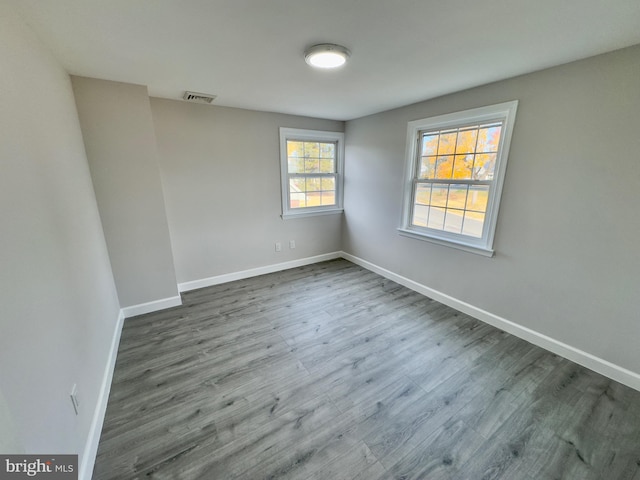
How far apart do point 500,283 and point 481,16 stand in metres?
2.17

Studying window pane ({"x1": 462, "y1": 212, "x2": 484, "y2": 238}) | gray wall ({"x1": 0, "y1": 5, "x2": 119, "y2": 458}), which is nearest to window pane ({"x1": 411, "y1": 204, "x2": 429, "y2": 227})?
window pane ({"x1": 462, "y1": 212, "x2": 484, "y2": 238})

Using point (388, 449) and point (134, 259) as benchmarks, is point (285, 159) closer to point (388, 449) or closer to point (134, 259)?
point (134, 259)

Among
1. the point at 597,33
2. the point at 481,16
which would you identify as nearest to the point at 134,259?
the point at 481,16

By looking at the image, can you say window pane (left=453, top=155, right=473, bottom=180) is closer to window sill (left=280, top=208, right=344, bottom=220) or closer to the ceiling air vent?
window sill (left=280, top=208, right=344, bottom=220)

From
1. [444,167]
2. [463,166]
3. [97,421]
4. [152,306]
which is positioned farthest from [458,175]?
[152,306]

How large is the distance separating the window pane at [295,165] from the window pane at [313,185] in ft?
0.74

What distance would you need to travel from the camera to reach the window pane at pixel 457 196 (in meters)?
2.70

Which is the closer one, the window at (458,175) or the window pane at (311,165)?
the window at (458,175)

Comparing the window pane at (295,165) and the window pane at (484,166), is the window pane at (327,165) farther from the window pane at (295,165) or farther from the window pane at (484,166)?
the window pane at (484,166)

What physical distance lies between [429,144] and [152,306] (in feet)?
12.0

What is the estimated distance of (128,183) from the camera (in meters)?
2.45

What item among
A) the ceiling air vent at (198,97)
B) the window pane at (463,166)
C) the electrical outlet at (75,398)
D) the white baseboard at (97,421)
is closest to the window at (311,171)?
the ceiling air vent at (198,97)

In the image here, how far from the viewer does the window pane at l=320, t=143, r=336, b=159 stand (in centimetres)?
405

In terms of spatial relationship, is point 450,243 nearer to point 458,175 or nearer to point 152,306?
point 458,175
